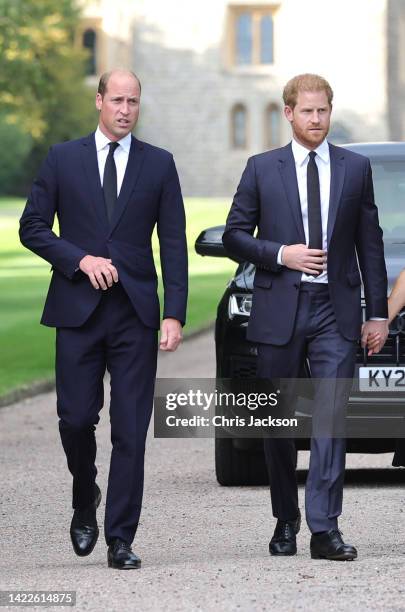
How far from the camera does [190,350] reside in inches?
869

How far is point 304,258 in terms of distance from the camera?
752 centimetres

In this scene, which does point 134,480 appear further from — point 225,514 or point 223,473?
point 223,473

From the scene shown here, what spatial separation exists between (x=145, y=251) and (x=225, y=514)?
2.13m

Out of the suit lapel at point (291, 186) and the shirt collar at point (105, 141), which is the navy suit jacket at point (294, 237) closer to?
the suit lapel at point (291, 186)

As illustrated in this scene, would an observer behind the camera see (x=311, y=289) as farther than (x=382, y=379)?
No

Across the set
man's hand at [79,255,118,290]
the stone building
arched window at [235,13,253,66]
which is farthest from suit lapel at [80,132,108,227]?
arched window at [235,13,253,66]

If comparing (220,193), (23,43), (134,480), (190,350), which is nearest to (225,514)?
(134,480)

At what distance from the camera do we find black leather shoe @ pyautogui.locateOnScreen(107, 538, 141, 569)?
728 centimetres

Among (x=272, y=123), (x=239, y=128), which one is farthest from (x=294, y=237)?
(x=239, y=128)

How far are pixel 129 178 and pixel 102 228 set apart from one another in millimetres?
221

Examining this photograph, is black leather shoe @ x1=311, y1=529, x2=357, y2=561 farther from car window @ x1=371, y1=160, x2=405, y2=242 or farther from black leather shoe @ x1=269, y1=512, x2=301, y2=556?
car window @ x1=371, y1=160, x2=405, y2=242

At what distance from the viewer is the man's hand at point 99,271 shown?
7316 mm

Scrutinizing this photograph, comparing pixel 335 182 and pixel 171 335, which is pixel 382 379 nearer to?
pixel 335 182

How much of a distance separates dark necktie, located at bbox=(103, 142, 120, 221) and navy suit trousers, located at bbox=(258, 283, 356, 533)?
0.83 metres
